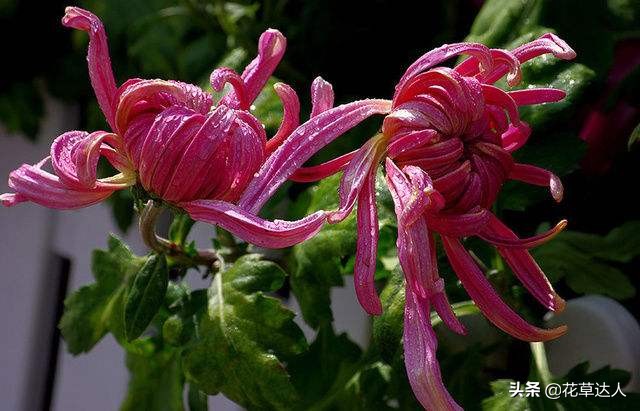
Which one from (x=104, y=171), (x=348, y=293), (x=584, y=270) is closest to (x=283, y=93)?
(x=584, y=270)

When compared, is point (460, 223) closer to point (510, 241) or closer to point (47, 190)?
point (510, 241)

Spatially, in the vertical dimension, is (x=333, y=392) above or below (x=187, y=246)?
below

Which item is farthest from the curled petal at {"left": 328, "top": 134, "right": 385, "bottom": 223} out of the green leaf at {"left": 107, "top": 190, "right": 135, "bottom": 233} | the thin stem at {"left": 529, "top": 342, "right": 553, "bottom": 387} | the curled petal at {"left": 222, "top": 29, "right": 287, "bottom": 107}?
the green leaf at {"left": 107, "top": 190, "right": 135, "bottom": 233}

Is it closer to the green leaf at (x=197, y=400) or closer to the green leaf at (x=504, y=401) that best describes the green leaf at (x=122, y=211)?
the green leaf at (x=197, y=400)

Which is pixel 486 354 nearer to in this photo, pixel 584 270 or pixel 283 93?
pixel 584 270

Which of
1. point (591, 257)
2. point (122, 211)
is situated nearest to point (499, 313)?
point (591, 257)

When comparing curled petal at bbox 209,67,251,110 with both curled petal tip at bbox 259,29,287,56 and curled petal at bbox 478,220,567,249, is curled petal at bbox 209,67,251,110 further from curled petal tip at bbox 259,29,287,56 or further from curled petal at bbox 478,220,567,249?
curled petal at bbox 478,220,567,249

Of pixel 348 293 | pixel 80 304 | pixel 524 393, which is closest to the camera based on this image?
pixel 524 393
